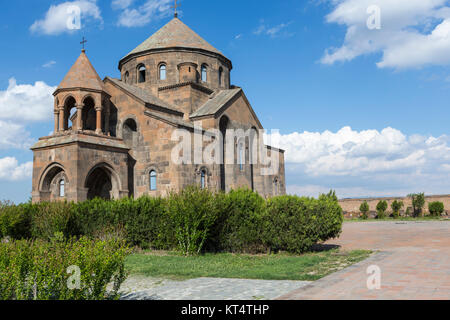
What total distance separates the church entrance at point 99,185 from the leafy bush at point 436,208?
26311mm

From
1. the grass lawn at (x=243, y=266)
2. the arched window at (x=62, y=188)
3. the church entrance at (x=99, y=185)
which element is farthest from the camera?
the church entrance at (x=99, y=185)

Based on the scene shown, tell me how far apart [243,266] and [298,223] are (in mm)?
2844

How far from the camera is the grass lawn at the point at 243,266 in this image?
8211 millimetres

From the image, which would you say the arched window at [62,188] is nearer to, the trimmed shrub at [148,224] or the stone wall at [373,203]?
the trimmed shrub at [148,224]

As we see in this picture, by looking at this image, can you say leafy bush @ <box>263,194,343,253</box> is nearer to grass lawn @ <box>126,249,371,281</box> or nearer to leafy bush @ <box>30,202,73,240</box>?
grass lawn @ <box>126,249,371,281</box>

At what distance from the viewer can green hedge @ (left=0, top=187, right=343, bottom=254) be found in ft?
38.9

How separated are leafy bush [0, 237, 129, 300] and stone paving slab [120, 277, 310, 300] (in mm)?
1769

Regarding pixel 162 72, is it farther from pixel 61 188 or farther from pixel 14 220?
pixel 14 220

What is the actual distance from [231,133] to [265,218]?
43.6 ft

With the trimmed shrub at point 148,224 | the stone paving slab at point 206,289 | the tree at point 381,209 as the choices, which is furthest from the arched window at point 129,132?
the tree at point 381,209

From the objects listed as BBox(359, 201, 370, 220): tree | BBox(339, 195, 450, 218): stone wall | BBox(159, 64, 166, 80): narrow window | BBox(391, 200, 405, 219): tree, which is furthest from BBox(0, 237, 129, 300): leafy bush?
BBox(339, 195, 450, 218): stone wall

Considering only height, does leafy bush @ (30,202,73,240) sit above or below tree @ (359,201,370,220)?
above

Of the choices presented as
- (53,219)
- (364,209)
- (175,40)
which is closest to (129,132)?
(53,219)

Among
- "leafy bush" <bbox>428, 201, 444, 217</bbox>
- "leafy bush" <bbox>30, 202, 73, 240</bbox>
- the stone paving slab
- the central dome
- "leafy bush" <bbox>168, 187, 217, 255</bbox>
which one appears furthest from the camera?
"leafy bush" <bbox>428, 201, 444, 217</bbox>
